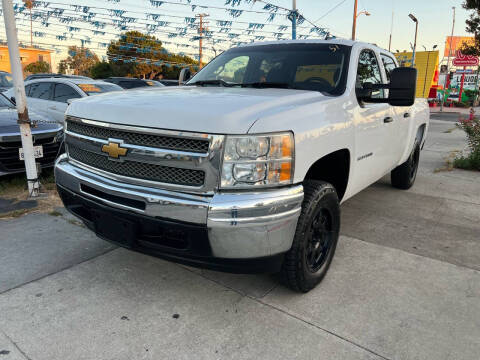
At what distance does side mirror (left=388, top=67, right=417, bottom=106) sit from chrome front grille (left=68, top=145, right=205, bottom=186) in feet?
5.74

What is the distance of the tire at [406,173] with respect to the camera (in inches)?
209

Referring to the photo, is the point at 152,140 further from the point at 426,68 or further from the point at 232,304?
the point at 426,68

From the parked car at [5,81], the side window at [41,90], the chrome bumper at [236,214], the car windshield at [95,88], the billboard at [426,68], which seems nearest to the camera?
the chrome bumper at [236,214]

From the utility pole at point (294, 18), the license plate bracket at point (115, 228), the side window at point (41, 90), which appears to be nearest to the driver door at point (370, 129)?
the license plate bracket at point (115, 228)

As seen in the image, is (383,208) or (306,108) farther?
(383,208)

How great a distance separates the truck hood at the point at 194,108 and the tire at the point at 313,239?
0.61 m

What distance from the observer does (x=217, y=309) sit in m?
2.53

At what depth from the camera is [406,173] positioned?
5.35 m

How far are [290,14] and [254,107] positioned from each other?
1687 centimetres

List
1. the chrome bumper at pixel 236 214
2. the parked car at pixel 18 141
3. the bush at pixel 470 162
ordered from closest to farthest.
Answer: the chrome bumper at pixel 236 214
the parked car at pixel 18 141
the bush at pixel 470 162

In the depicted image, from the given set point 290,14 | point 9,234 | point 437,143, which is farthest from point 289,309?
point 290,14

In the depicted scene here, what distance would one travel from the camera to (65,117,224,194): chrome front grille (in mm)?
2104

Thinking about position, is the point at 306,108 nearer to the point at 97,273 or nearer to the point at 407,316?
the point at 407,316

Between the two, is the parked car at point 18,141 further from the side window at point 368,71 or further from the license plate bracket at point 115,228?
the side window at point 368,71
